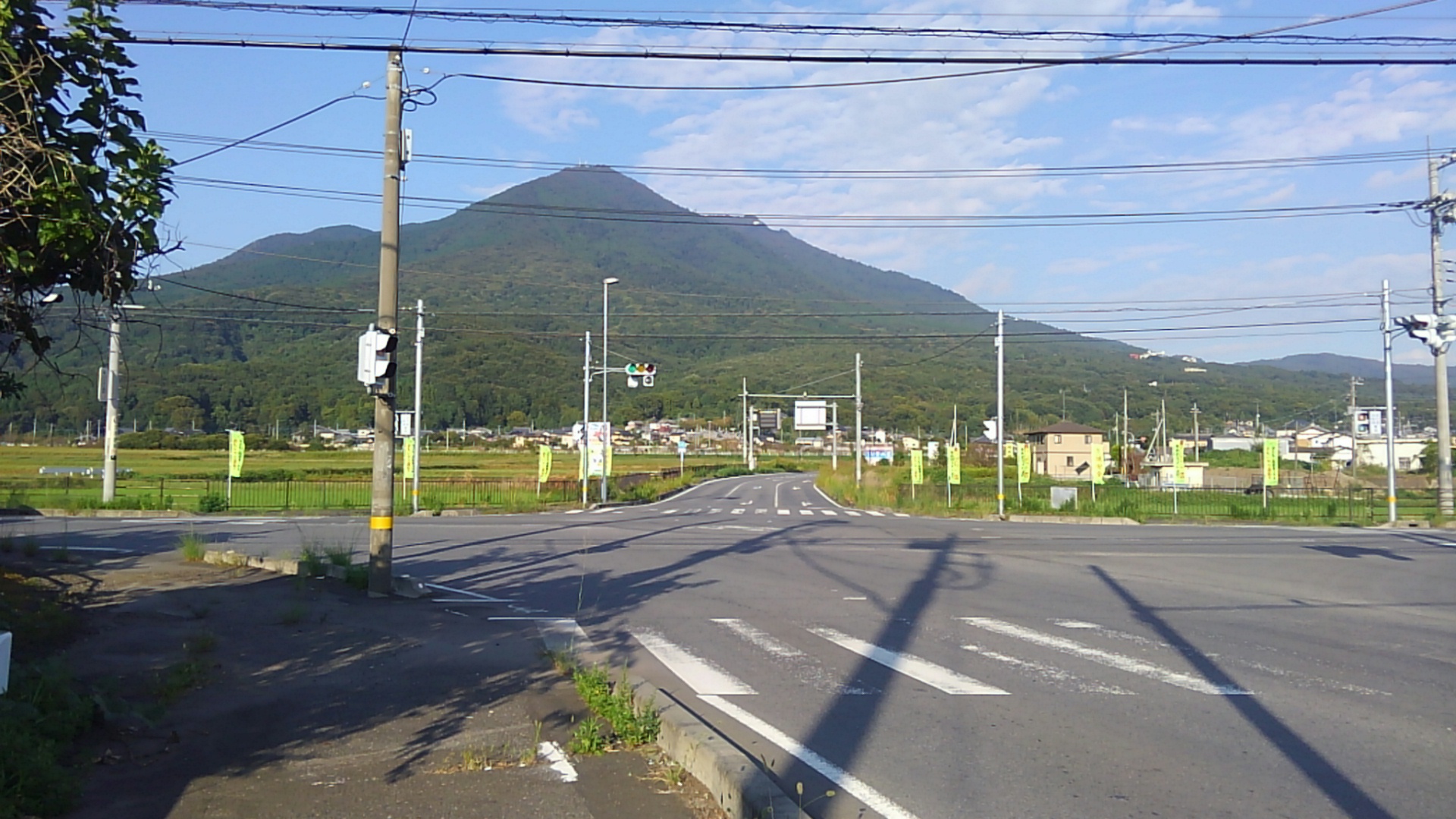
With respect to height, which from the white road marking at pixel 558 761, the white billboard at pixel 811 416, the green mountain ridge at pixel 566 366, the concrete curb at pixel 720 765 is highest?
the green mountain ridge at pixel 566 366

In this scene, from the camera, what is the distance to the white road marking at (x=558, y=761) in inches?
224

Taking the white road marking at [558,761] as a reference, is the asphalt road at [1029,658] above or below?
below

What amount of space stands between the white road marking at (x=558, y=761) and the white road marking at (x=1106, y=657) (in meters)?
5.06

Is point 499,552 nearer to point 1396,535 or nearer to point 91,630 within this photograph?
point 91,630

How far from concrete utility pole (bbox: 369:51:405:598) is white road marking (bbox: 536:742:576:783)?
268 inches

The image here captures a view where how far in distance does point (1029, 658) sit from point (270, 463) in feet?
→ 228

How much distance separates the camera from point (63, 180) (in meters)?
5.87

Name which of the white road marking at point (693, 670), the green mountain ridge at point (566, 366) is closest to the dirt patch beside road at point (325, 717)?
the white road marking at point (693, 670)

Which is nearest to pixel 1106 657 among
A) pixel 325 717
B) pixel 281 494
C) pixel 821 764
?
pixel 821 764

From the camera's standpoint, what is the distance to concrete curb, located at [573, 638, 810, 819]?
4797 millimetres

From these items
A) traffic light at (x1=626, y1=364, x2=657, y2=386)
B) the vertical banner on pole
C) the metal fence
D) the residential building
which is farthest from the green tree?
the residential building

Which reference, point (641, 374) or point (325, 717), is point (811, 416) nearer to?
point (641, 374)

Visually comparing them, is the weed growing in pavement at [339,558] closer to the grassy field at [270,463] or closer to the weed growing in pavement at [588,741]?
→ the weed growing in pavement at [588,741]

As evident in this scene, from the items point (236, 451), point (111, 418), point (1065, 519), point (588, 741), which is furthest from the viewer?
point (1065, 519)
